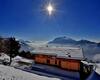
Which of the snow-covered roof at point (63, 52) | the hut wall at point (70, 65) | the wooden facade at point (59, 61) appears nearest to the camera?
the hut wall at point (70, 65)

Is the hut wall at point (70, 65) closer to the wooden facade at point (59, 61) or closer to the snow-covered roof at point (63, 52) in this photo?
the wooden facade at point (59, 61)

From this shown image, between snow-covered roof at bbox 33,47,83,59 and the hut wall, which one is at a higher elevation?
snow-covered roof at bbox 33,47,83,59

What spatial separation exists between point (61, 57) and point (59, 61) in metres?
1.05

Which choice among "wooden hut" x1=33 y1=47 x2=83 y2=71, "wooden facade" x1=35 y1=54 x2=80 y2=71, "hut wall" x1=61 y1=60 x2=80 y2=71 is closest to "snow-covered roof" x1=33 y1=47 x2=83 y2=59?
"wooden hut" x1=33 y1=47 x2=83 y2=71

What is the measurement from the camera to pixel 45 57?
30.7 metres

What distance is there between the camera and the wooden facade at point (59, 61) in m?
26.3

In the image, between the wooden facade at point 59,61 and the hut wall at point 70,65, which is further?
the wooden facade at point 59,61

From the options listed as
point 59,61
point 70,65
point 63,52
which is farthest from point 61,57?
point 70,65

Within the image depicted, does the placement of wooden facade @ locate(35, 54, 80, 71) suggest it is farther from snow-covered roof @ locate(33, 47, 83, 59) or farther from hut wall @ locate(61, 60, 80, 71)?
snow-covered roof @ locate(33, 47, 83, 59)

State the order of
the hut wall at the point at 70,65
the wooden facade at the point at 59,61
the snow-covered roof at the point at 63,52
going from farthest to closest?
the snow-covered roof at the point at 63,52 → the wooden facade at the point at 59,61 → the hut wall at the point at 70,65

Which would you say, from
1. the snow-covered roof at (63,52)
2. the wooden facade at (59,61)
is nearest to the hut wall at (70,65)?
the wooden facade at (59,61)

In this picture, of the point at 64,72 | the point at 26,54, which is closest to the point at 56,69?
the point at 64,72

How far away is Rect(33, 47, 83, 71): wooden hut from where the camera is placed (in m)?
26.4

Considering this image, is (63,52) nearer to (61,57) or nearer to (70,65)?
(61,57)
